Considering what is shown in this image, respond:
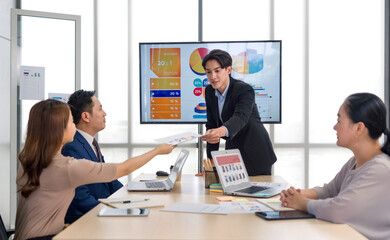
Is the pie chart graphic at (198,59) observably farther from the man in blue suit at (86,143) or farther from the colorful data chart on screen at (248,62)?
the man in blue suit at (86,143)

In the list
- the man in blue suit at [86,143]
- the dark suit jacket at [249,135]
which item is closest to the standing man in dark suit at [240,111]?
the dark suit jacket at [249,135]

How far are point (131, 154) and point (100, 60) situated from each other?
122cm

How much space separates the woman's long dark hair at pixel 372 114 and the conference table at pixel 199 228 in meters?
0.45

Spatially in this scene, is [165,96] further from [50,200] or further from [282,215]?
[282,215]

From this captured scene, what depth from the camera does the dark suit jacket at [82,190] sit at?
7.46 feet

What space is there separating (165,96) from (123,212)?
2846 mm

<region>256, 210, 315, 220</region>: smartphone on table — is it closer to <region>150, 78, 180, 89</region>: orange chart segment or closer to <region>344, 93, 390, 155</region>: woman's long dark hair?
<region>344, 93, 390, 155</region>: woman's long dark hair

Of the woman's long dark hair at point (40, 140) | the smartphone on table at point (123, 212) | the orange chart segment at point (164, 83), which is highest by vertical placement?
the orange chart segment at point (164, 83)

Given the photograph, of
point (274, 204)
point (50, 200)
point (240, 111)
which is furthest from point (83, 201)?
point (240, 111)

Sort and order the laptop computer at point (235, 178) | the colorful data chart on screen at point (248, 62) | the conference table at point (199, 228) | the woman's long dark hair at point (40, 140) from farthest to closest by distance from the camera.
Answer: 1. the colorful data chart on screen at point (248, 62)
2. the laptop computer at point (235, 178)
3. the woman's long dark hair at point (40, 140)
4. the conference table at point (199, 228)

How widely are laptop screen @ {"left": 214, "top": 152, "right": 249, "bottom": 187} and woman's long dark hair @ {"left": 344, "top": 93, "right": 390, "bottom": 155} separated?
809 mm

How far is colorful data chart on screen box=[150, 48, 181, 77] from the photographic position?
4.52 meters

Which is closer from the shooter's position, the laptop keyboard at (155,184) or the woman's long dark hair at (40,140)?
the woman's long dark hair at (40,140)

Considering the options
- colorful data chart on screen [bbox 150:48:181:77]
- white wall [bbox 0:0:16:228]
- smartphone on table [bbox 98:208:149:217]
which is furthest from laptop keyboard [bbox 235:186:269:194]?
white wall [bbox 0:0:16:228]
